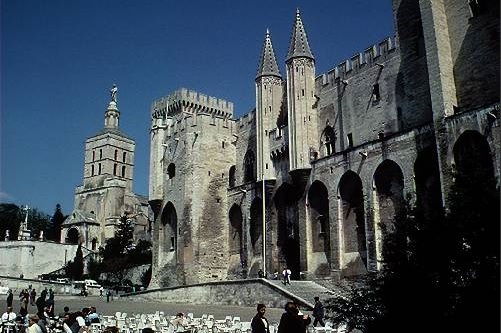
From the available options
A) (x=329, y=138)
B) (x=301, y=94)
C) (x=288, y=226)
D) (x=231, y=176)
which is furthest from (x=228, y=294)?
(x=231, y=176)

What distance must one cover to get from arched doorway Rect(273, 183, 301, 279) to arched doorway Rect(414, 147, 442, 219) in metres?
9.39

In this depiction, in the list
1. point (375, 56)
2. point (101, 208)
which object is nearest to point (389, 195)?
point (375, 56)

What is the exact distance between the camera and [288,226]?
3294cm

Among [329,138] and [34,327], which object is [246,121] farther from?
[34,327]

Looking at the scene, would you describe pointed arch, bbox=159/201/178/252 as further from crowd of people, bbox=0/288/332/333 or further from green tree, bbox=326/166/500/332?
green tree, bbox=326/166/500/332

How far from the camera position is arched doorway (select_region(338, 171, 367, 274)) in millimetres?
27250

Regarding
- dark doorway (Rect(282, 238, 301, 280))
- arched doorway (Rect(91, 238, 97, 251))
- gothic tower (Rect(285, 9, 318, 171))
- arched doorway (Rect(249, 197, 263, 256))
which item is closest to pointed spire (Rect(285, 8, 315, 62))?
gothic tower (Rect(285, 9, 318, 171))

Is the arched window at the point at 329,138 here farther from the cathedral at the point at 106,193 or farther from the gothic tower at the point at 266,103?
the cathedral at the point at 106,193

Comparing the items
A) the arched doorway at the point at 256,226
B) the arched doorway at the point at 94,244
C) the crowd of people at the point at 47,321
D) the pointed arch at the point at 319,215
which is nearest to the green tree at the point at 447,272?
the crowd of people at the point at 47,321

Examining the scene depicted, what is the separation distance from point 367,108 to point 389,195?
607 centimetres

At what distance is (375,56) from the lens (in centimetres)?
2992

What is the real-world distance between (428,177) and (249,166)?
653 inches

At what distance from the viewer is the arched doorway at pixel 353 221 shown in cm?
2725

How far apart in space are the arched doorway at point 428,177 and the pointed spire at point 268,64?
14865 mm
